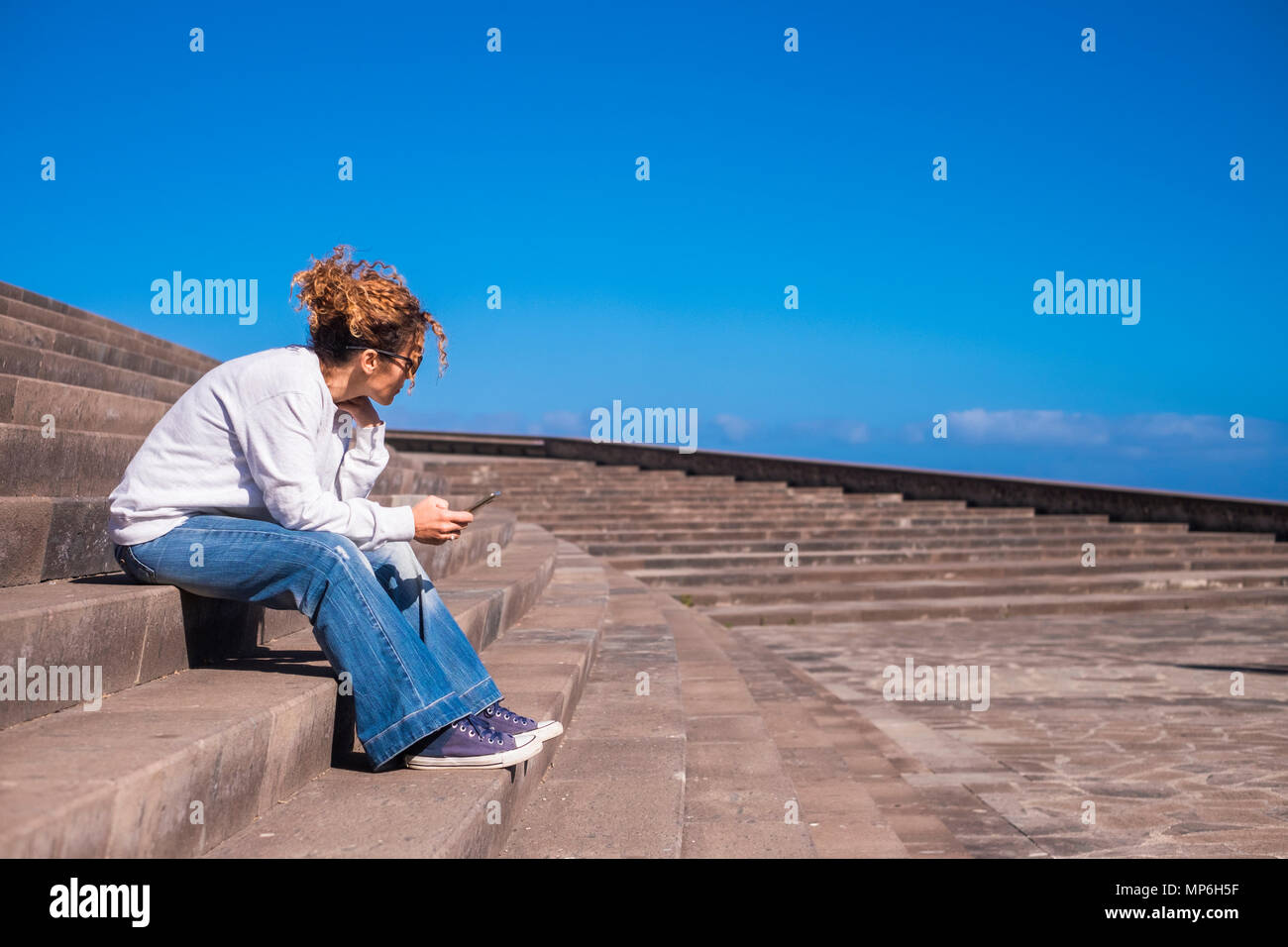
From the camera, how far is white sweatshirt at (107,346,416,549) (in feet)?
8.27

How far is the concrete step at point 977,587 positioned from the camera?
10086 millimetres

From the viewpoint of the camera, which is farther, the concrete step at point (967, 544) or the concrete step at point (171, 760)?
the concrete step at point (967, 544)

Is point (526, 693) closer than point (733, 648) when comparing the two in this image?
Yes

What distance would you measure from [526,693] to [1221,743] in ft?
12.0

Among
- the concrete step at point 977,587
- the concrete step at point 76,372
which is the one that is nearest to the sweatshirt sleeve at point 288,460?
the concrete step at point 76,372

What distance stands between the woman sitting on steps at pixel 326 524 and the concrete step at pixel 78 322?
188 inches

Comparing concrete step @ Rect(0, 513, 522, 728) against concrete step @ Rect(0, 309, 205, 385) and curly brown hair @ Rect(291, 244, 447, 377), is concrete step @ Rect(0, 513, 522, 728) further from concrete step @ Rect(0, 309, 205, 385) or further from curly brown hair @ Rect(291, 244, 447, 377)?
concrete step @ Rect(0, 309, 205, 385)

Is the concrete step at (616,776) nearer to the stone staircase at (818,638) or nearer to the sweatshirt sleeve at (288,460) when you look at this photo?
the stone staircase at (818,638)

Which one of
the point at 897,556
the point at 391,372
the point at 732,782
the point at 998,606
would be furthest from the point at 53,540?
the point at 897,556

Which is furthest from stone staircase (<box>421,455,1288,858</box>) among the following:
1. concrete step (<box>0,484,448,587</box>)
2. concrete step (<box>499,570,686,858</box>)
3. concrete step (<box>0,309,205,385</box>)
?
concrete step (<box>0,309,205,385</box>)
